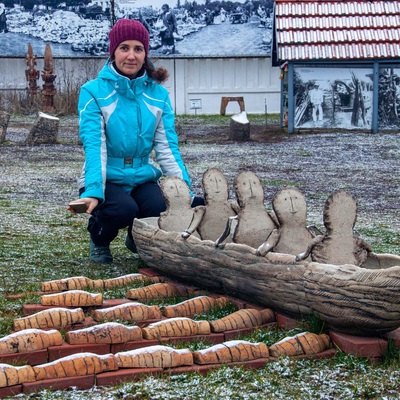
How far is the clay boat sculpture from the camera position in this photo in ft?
11.0

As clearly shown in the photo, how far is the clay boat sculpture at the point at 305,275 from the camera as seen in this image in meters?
3.35

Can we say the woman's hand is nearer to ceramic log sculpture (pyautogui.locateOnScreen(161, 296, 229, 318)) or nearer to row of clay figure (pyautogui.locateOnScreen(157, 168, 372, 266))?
row of clay figure (pyautogui.locateOnScreen(157, 168, 372, 266))

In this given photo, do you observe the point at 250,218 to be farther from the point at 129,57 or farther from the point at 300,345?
the point at 129,57

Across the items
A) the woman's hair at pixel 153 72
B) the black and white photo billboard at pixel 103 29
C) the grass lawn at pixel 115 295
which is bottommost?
the grass lawn at pixel 115 295

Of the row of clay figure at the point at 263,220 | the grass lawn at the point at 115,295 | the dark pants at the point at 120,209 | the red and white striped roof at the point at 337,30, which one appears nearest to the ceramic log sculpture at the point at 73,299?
the grass lawn at the point at 115,295

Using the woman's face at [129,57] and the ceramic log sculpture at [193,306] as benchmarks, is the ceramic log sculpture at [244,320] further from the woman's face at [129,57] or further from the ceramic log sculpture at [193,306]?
the woman's face at [129,57]

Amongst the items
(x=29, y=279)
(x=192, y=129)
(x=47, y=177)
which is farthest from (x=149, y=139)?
(x=192, y=129)

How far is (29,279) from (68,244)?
1.39 metres

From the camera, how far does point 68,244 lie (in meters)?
6.39

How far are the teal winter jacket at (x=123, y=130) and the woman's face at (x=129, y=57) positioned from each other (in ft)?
0.18

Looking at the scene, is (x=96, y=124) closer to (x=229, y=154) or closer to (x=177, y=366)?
(x=177, y=366)

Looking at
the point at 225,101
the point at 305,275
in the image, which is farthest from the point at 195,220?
the point at 225,101

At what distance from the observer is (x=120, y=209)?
5.30 meters

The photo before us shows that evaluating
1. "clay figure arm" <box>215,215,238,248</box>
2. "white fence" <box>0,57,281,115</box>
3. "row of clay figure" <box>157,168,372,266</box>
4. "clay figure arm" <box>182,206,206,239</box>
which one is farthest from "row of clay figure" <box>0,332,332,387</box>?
"white fence" <box>0,57,281,115</box>
